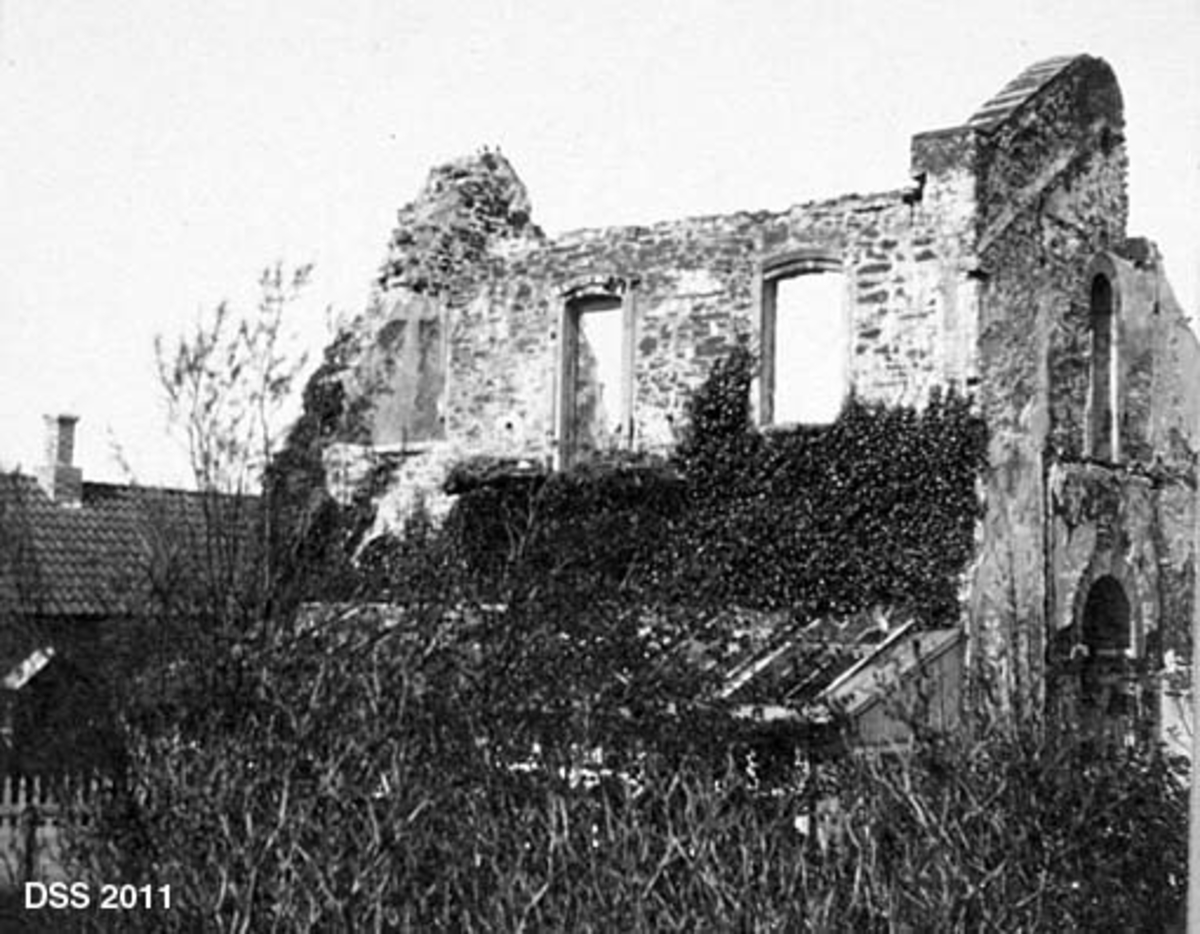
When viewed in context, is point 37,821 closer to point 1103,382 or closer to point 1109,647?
point 1109,647

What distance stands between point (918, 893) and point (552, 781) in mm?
2151

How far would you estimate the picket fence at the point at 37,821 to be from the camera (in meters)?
7.86

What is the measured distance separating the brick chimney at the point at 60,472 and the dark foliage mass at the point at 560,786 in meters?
7.37

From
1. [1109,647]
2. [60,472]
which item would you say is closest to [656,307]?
[1109,647]

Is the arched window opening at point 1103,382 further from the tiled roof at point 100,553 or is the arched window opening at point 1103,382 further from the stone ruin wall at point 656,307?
the tiled roof at point 100,553

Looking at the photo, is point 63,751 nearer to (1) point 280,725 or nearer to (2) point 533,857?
(1) point 280,725

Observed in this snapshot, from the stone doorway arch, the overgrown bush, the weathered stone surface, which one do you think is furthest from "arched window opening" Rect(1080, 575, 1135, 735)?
the overgrown bush

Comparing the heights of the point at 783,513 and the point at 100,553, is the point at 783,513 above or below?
above

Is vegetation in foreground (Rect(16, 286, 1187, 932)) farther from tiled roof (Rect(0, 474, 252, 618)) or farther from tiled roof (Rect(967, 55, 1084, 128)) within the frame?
tiled roof (Rect(967, 55, 1084, 128))

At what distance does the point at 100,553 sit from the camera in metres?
17.9

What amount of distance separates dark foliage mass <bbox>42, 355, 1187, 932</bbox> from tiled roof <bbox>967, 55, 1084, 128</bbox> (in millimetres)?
2521

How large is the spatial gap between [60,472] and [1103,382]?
11.9 metres

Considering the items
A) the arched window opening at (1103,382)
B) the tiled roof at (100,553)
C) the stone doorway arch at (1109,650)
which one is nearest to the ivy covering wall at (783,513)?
the arched window opening at (1103,382)

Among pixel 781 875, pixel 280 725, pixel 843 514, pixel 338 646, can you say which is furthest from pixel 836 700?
pixel 781 875
